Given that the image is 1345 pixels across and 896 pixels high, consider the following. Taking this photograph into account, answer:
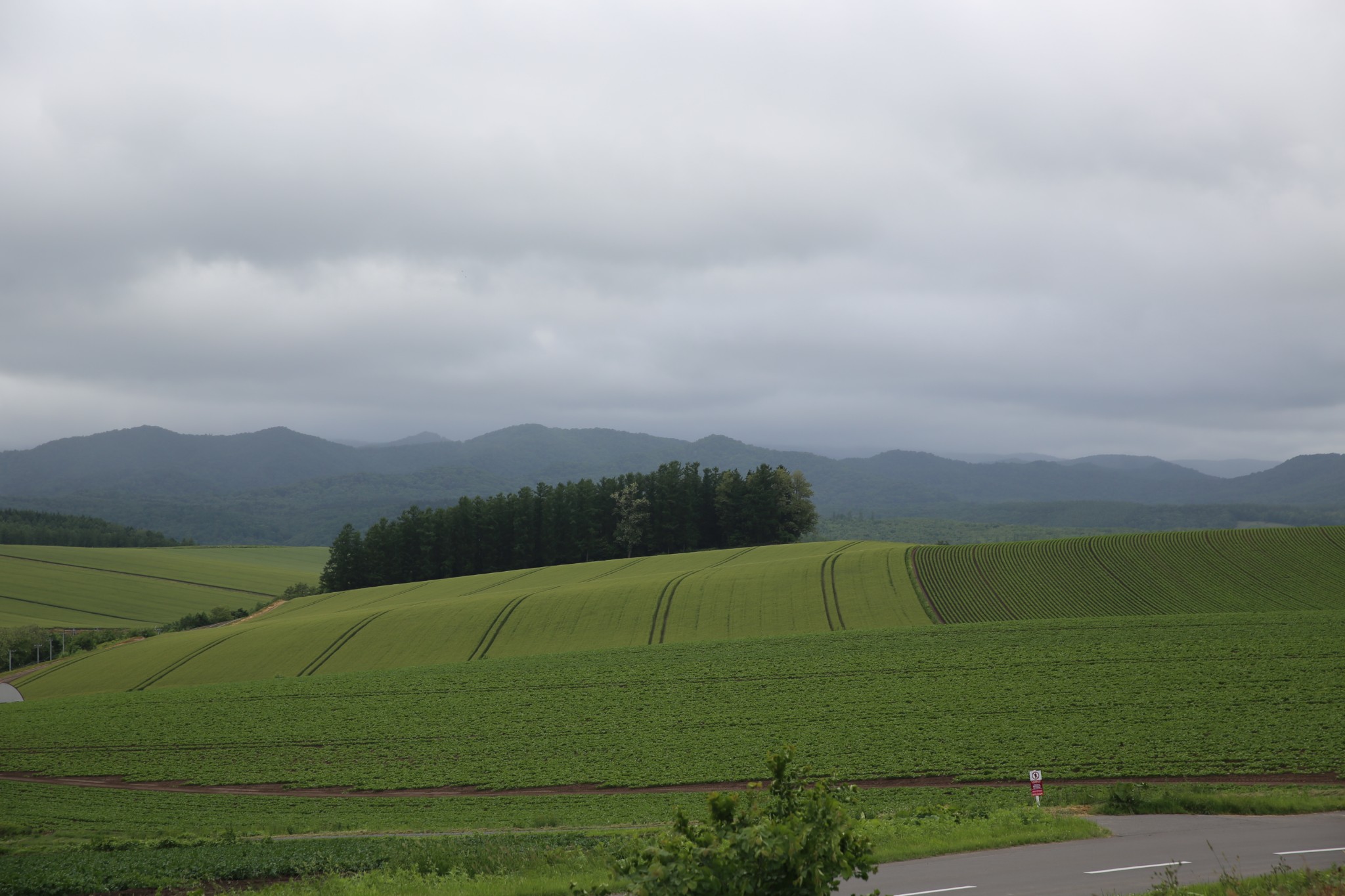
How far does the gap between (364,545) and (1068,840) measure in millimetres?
96882

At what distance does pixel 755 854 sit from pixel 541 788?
24.4m

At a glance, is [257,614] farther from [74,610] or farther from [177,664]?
[74,610]

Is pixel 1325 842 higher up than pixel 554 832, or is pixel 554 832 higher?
pixel 1325 842

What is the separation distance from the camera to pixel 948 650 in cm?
4234

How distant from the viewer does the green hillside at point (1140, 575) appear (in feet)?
167

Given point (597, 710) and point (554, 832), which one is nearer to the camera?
point (554, 832)

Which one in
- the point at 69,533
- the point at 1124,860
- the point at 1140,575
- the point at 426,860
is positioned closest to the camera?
the point at 1124,860

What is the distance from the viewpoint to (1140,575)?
57.5m

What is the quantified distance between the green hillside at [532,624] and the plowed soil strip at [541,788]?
1794 centimetres

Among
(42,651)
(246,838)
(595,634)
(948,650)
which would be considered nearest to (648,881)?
(246,838)

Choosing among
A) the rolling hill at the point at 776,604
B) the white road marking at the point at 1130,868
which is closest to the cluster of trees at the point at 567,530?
the rolling hill at the point at 776,604

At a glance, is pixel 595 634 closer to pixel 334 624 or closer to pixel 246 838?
pixel 334 624

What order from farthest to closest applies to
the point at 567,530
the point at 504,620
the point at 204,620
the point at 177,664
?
the point at 567,530 < the point at 204,620 < the point at 504,620 < the point at 177,664

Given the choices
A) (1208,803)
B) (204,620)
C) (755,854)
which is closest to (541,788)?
(1208,803)
